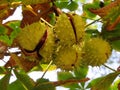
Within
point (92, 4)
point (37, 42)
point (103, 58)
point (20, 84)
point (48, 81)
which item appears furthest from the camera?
point (92, 4)

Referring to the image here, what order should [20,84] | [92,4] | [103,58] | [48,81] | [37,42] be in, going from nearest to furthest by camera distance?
1. [37,42]
2. [103,58]
3. [48,81]
4. [20,84]
5. [92,4]

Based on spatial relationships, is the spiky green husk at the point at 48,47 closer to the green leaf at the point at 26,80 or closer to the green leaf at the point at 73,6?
the green leaf at the point at 26,80

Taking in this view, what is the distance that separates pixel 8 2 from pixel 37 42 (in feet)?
0.65

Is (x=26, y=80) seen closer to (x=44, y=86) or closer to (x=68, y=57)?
(x=44, y=86)

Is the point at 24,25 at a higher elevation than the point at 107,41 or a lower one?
higher

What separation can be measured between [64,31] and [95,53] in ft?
0.62

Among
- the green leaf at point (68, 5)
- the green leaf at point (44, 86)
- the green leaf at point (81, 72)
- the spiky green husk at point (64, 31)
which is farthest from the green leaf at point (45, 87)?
the green leaf at point (68, 5)

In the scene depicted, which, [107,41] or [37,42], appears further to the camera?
[107,41]

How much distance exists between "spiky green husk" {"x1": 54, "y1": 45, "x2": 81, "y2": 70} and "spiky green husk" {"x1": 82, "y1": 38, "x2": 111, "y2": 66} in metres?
0.05

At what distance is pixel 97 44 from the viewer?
60.1 inches

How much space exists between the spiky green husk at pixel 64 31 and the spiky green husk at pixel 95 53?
0.41 feet

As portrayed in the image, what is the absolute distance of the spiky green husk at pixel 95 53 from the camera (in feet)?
4.97

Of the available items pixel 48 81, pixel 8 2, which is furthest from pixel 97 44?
pixel 8 2

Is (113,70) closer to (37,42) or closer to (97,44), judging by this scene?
(97,44)
